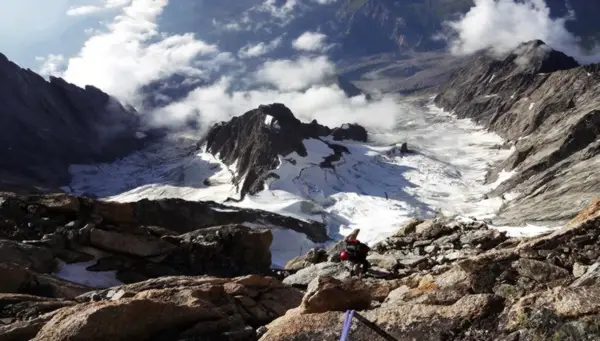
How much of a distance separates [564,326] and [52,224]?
29204 millimetres

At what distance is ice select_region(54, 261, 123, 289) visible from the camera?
85.6 feet

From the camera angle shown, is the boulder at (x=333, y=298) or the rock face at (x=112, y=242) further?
the rock face at (x=112, y=242)

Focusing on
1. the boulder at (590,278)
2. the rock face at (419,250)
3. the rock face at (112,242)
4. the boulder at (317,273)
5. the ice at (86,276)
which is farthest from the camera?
the rock face at (112,242)

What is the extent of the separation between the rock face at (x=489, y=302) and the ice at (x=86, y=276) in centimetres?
1865

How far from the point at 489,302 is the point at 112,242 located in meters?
24.6

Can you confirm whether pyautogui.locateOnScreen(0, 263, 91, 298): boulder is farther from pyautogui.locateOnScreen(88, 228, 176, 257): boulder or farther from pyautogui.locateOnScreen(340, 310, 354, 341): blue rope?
pyautogui.locateOnScreen(340, 310, 354, 341): blue rope

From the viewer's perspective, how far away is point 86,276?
2673cm

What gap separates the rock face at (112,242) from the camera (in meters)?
27.7

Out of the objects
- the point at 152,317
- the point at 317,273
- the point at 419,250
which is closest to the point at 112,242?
the point at 317,273

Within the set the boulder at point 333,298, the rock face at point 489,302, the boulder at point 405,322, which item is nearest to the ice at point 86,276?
the boulder at point 333,298

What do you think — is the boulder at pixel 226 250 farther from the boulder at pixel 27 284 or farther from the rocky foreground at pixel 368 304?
the boulder at pixel 27 284

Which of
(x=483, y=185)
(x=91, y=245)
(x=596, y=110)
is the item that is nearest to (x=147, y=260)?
(x=91, y=245)

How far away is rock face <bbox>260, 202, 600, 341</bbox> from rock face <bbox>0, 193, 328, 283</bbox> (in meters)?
19.7

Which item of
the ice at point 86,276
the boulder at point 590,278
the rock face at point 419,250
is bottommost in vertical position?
the rock face at point 419,250
